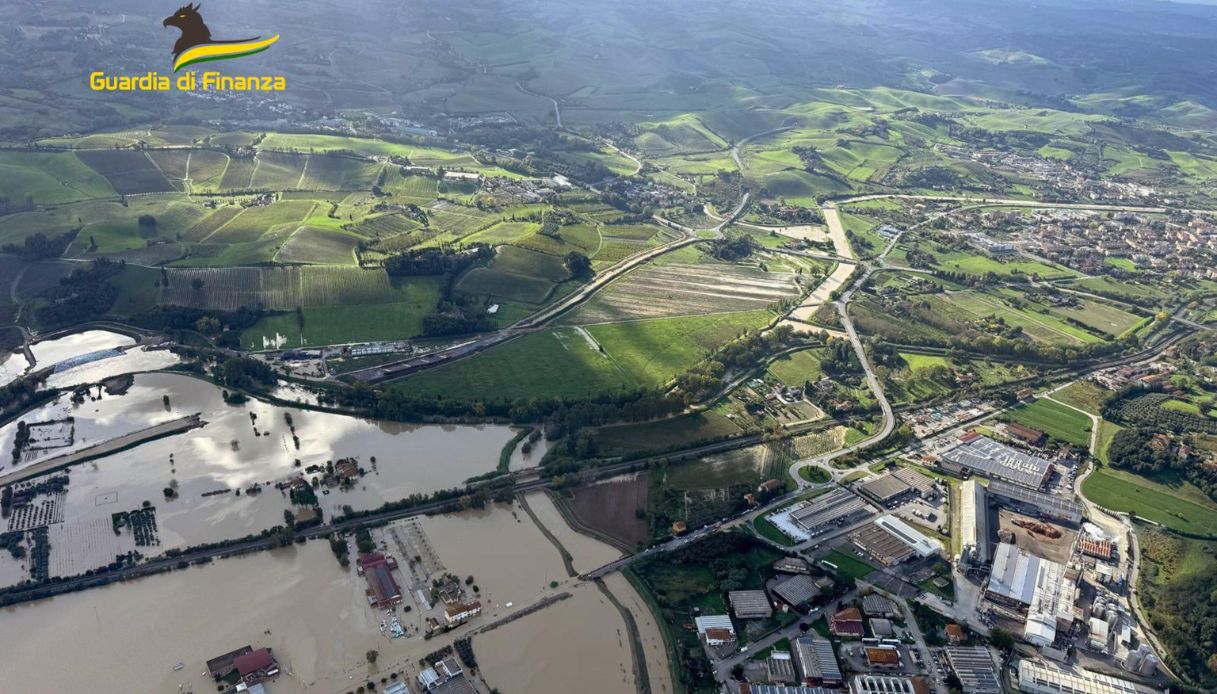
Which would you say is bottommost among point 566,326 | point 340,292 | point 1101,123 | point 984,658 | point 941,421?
point 984,658

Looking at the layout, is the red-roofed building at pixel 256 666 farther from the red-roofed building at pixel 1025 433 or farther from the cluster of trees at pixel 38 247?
the cluster of trees at pixel 38 247

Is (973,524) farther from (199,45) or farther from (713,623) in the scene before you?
(199,45)

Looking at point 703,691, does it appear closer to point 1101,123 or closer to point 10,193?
point 10,193

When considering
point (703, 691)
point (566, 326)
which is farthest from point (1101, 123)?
point (703, 691)

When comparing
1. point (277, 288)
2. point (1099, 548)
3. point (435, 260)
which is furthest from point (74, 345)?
point (1099, 548)

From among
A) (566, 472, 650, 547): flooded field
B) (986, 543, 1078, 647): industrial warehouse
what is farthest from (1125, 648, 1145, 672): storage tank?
(566, 472, 650, 547): flooded field

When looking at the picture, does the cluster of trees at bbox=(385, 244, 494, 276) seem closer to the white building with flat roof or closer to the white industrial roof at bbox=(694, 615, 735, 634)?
the white industrial roof at bbox=(694, 615, 735, 634)

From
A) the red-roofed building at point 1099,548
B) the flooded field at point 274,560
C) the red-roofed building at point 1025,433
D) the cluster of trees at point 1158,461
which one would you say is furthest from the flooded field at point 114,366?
the cluster of trees at point 1158,461
